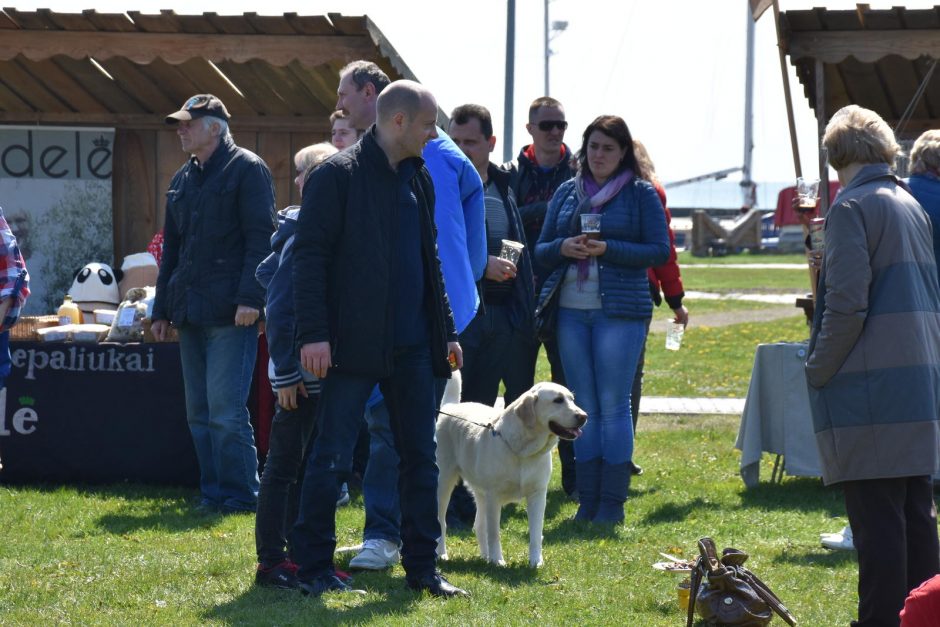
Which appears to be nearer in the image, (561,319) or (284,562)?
(284,562)

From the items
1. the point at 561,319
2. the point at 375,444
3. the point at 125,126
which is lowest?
the point at 375,444

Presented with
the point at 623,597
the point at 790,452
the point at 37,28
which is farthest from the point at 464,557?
the point at 37,28

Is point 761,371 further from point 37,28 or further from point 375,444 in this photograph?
point 37,28

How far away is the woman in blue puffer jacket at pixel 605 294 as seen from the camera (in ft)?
23.1

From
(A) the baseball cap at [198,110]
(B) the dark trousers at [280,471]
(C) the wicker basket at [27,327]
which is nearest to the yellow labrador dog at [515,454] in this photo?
(B) the dark trousers at [280,471]

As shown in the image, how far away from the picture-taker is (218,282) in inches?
277

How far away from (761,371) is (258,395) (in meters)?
3.09

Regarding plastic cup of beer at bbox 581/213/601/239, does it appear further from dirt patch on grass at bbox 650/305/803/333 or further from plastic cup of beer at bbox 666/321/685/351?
dirt patch on grass at bbox 650/305/803/333

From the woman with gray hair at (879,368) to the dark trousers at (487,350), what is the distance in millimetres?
2562

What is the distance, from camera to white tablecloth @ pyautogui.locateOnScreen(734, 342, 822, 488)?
26.4 feet

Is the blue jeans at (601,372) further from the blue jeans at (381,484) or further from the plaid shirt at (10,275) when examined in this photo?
the plaid shirt at (10,275)

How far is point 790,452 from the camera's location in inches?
317

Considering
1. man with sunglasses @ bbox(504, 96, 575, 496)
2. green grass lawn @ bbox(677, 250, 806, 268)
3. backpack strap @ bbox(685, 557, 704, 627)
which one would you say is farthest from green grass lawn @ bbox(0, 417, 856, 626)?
green grass lawn @ bbox(677, 250, 806, 268)

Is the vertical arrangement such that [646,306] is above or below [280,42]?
below
